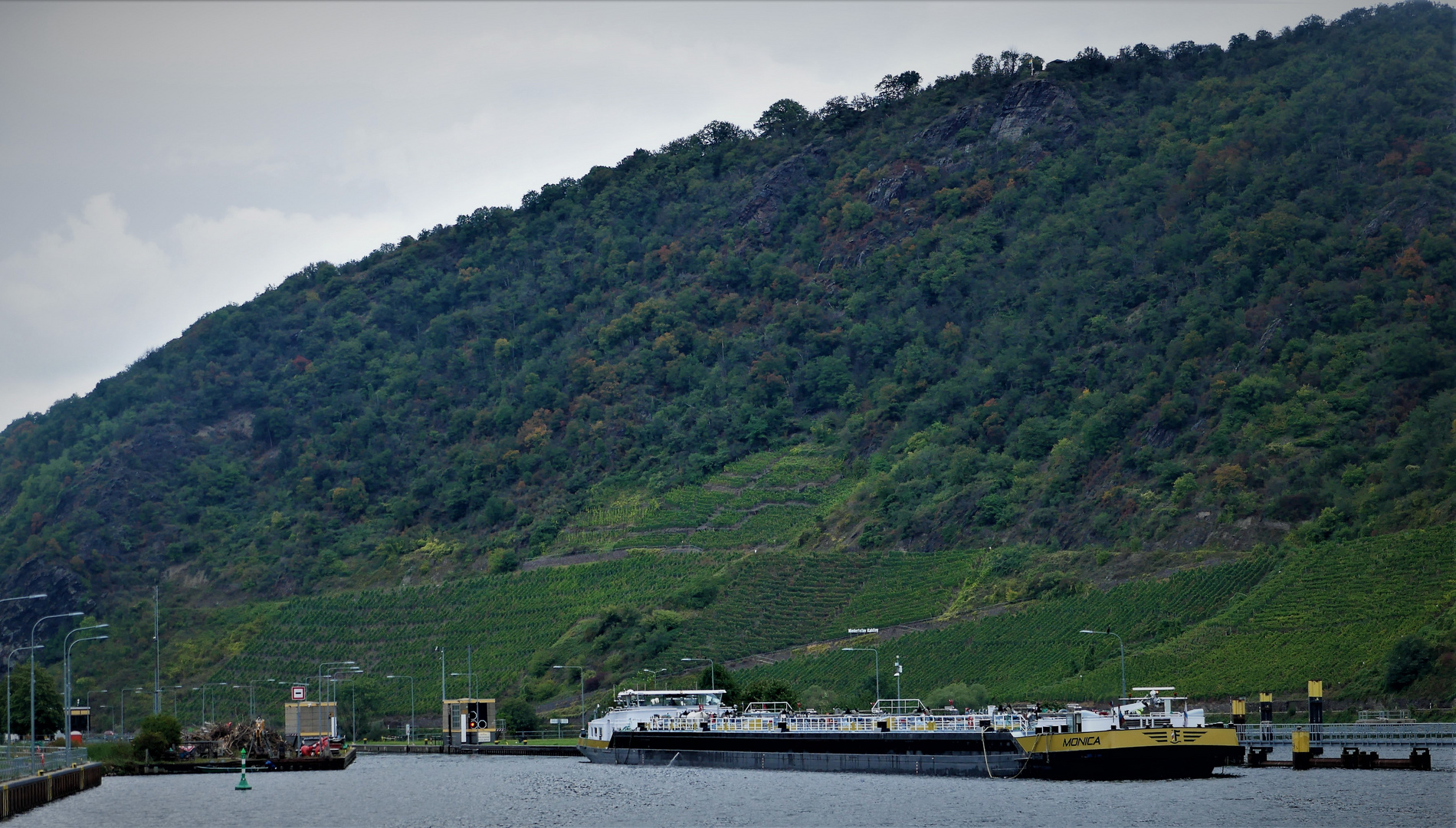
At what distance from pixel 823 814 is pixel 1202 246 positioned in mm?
108699

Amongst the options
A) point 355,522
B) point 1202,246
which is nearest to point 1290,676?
point 1202,246

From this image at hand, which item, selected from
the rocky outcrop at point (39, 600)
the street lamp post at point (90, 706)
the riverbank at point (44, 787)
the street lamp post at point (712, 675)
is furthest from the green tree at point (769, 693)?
the rocky outcrop at point (39, 600)

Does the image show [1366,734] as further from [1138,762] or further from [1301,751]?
[1138,762]

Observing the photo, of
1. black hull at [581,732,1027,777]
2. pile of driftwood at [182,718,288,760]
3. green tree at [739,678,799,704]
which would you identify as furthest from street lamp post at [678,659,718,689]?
pile of driftwood at [182,718,288,760]

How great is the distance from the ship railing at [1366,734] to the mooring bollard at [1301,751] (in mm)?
6201

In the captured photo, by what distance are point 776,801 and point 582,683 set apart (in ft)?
174

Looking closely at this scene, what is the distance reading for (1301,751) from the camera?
75.9m

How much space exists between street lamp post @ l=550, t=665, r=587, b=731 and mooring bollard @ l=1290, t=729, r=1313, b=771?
5431 centimetres

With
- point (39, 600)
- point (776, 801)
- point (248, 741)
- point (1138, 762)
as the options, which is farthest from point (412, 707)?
point (1138, 762)

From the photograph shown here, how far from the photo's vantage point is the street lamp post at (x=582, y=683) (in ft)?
397

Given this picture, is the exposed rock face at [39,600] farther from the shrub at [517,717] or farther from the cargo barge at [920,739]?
the cargo barge at [920,739]

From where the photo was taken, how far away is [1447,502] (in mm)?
107500

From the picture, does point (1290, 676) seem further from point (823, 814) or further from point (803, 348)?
point (803, 348)

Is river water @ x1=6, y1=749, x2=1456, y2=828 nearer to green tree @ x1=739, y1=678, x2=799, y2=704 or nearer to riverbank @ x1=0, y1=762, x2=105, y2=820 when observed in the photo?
riverbank @ x1=0, y1=762, x2=105, y2=820
